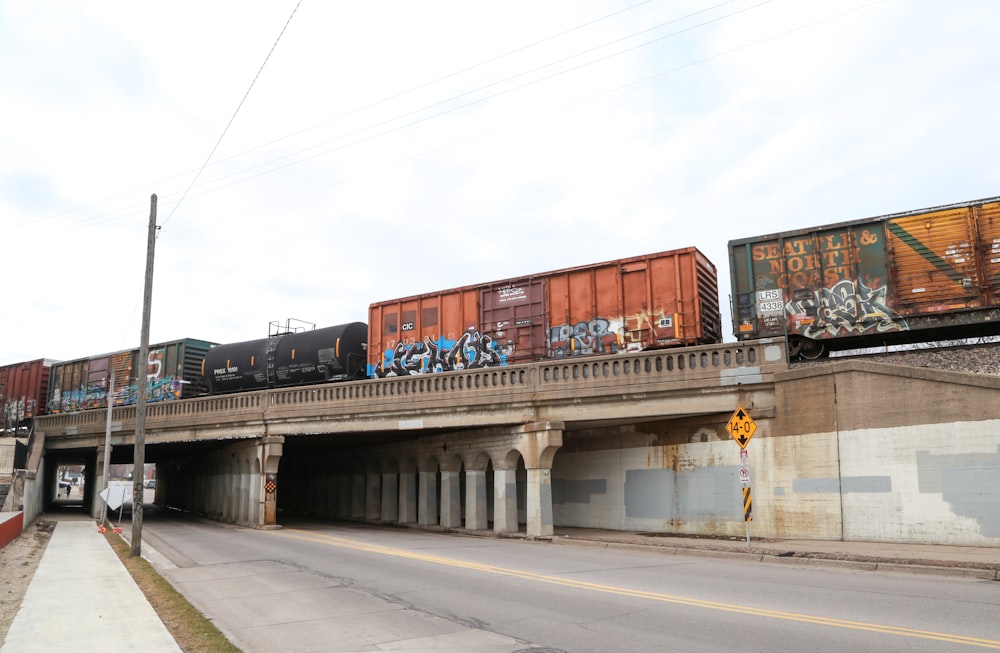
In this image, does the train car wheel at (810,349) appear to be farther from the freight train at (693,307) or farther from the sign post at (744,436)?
the sign post at (744,436)

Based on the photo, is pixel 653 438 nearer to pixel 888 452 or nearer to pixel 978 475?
pixel 888 452

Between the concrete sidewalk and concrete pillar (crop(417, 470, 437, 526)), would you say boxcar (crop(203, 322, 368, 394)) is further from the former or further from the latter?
the concrete sidewalk

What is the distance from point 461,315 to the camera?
25828 mm

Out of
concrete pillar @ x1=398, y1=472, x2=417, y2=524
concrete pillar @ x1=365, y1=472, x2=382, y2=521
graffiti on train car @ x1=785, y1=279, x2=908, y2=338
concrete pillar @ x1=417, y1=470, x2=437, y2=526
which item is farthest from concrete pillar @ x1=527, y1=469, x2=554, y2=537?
concrete pillar @ x1=365, y1=472, x2=382, y2=521

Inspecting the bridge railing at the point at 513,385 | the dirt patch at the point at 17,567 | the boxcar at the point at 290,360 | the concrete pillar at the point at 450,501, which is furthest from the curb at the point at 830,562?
the boxcar at the point at 290,360

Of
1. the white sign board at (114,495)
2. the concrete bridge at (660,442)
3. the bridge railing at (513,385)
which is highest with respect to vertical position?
the bridge railing at (513,385)

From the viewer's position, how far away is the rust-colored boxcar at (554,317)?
21.1 metres

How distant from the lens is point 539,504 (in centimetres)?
2053

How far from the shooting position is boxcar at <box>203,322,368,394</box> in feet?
94.9

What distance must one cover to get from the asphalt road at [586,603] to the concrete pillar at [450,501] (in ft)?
27.6

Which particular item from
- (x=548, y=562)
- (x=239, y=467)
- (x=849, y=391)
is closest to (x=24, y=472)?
(x=239, y=467)

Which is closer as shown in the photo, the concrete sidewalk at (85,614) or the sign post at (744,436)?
the concrete sidewalk at (85,614)

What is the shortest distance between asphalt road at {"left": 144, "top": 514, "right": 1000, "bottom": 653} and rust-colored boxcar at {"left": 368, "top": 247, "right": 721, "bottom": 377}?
7.66 meters

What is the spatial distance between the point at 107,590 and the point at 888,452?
16.3 metres
